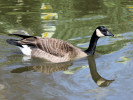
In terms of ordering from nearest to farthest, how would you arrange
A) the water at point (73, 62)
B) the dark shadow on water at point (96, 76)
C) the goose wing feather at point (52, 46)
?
1. the water at point (73, 62)
2. the dark shadow on water at point (96, 76)
3. the goose wing feather at point (52, 46)

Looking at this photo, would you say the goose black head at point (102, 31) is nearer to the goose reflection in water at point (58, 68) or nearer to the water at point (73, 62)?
the water at point (73, 62)

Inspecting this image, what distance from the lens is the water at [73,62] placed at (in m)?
6.35

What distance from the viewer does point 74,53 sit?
888 cm

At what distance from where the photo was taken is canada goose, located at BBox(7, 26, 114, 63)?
8695 millimetres

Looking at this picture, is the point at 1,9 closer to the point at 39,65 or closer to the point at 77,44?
the point at 77,44

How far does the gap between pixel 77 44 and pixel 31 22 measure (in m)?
2.99

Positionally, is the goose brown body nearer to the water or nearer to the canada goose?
the canada goose

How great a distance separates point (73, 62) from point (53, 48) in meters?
0.71

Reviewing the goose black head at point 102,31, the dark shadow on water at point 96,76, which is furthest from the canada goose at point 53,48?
the dark shadow on water at point 96,76

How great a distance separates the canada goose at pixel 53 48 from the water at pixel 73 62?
22 centimetres

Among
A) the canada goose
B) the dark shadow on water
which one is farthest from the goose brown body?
the dark shadow on water

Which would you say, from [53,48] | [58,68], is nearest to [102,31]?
[53,48]

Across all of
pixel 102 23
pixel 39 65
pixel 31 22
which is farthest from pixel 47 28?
pixel 39 65

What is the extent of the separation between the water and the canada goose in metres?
0.22
